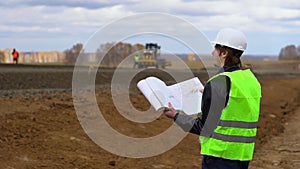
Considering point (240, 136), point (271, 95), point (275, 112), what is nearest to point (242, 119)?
point (240, 136)

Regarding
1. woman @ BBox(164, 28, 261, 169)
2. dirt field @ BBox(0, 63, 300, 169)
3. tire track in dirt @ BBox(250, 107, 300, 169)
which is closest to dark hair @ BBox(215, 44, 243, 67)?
woman @ BBox(164, 28, 261, 169)

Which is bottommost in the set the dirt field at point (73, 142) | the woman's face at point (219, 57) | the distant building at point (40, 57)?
the dirt field at point (73, 142)

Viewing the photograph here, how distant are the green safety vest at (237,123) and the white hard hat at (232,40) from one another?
8.3 inches

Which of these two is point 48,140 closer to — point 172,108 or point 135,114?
point 135,114

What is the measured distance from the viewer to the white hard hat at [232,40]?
407 cm

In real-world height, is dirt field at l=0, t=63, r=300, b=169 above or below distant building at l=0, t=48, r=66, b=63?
below

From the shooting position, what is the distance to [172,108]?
14.0 ft

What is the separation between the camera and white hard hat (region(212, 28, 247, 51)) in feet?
13.4

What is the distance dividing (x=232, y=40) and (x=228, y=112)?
0.58 meters

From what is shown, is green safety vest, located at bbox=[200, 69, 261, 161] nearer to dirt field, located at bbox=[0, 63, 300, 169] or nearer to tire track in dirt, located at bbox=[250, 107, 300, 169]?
dirt field, located at bbox=[0, 63, 300, 169]

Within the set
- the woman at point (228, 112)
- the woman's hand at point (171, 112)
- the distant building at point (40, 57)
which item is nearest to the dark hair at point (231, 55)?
the woman at point (228, 112)

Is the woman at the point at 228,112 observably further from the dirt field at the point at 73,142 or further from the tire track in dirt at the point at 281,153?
the tire track in dirt at the point at 281,153

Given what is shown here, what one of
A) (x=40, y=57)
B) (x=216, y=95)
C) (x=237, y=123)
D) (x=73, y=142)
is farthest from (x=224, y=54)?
(x=40, y=57)

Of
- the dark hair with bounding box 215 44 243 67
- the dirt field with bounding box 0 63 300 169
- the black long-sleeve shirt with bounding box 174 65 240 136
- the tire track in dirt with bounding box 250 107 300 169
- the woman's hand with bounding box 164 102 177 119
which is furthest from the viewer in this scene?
the tire track in dirt with bounding box 250 107 300 169
